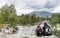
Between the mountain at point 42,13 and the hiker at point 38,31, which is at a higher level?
the mountain at point 42,13

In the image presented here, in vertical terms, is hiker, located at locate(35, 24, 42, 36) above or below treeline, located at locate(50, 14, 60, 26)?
below

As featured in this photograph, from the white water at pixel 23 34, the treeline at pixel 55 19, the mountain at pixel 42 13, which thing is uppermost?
the mountain at pixel 42 13

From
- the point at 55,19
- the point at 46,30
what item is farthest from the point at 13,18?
the point at 55,19

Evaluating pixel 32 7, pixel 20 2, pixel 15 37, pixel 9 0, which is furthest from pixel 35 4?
pixel 15 37

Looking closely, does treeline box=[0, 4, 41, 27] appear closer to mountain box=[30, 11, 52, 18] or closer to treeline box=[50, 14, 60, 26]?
mountain box=[30, 11, 52, 18]

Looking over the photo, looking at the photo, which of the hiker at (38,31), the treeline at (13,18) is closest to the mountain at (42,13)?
the treeline at (13,18)

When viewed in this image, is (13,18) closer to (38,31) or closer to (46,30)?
(38,31)

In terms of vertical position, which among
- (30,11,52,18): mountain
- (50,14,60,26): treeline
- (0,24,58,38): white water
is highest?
(30,11,52,18): mountain

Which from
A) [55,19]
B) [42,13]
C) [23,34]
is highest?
[42,13]

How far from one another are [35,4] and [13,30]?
1.80ft

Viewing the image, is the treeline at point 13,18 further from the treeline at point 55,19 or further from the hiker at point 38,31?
the hiker at point 38,31

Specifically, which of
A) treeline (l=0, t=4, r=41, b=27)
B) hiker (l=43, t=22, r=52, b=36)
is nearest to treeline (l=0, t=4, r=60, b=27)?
treeline (l=0, t=4, r=41, b=27)

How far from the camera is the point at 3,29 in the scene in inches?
92.4

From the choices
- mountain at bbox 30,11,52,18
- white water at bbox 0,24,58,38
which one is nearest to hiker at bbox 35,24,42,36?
white water at bbox 0,24,58,38
